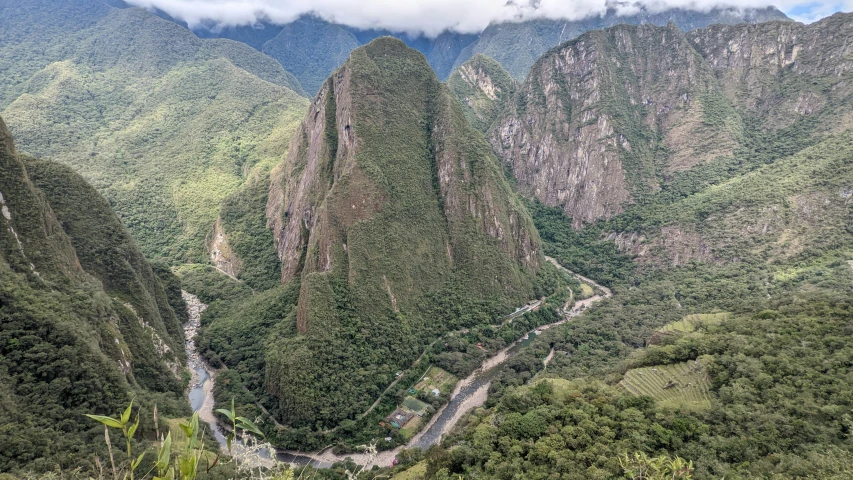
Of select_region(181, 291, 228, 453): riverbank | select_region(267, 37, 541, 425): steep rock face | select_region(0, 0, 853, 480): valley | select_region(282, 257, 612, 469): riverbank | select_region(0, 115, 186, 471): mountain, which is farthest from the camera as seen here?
select_region(267, 37, 541, 425): steep rock face

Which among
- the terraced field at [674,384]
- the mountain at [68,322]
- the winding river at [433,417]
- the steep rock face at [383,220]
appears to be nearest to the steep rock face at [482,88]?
the steep rock face at [383,220]

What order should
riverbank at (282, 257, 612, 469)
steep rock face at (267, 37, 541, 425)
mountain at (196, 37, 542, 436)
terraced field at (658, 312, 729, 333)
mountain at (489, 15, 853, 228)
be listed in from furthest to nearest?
1. mountain at (489, 15, 853, 228)
2. steep rock face at (267, 37, 541, 425)
3. mountain at (196, 37, 542, 436)
4. terraced field at (658, 312, 729, 333)
5. riverbank at (282, 257, 612, 469)

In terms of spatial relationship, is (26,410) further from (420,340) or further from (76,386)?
(420,340)

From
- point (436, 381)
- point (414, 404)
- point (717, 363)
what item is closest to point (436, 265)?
point (436, 381)

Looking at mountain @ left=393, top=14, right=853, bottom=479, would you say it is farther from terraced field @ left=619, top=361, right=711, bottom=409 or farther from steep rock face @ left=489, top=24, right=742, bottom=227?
steep rock face @ left=489, top=24, right=742, bottom=227

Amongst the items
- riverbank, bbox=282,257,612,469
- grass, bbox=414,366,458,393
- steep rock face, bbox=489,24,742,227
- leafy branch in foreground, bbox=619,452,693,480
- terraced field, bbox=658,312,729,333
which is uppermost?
steep rock face, bbox=489,24,742,227

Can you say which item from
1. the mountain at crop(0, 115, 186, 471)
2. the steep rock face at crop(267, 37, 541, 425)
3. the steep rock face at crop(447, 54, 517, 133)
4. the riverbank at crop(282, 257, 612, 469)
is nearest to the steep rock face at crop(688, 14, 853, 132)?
the steep rock face at crop(447, 54, 517, 133)

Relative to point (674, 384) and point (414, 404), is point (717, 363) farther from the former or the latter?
point (414, 404)

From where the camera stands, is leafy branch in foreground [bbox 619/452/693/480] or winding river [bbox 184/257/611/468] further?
winding river [bbox 184/257/611/468]
